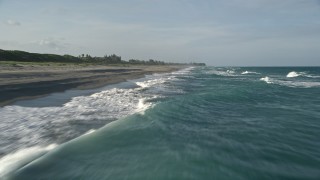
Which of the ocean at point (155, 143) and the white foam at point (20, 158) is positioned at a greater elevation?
the white foam at point (20, 158)

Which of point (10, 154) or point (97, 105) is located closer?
point (10, 154)

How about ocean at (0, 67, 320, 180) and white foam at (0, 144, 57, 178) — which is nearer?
white foam at (0, 144, 57, 178)

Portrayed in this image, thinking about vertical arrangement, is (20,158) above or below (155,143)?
above

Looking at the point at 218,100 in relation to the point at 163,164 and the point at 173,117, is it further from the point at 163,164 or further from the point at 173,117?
the point at 163,164

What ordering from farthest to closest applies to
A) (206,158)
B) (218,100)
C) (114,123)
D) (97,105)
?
(218,100) < (97,105) < (114,123) < (206,158)

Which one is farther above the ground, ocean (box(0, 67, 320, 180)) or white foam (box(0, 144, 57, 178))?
white foam (box(0, 144, 57, 178))

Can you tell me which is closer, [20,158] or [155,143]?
[20,158]

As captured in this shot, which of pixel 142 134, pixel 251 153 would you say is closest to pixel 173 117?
pixel 142 134

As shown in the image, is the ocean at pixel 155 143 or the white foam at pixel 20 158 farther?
the ocean at pixel 155 143
